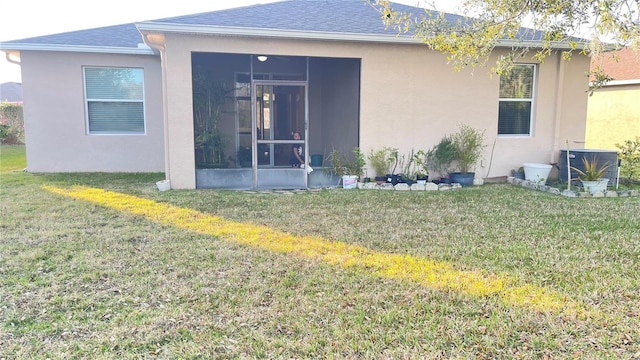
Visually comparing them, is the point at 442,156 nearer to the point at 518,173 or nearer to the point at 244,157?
the point at 518,173

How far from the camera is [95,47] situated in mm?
10352

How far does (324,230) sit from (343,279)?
1745 mm

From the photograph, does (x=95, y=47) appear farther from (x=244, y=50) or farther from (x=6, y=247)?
(x=6, y=247)

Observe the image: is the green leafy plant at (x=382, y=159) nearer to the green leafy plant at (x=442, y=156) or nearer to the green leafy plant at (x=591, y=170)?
the green leafy plant at (x=442, y=156)

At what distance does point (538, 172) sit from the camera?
30.9ft

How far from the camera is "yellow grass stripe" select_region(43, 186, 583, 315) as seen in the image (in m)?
3.63

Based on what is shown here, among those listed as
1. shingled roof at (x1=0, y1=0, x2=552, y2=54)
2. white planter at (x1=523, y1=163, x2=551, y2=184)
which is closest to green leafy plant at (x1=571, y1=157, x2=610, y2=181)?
white planter at (x1=523, y1=163, x2=551, y2=184)

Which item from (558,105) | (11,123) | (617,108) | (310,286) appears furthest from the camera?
(11,123)

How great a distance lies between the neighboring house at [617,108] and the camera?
53.9 ft

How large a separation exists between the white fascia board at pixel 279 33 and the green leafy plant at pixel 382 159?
7.52 ft

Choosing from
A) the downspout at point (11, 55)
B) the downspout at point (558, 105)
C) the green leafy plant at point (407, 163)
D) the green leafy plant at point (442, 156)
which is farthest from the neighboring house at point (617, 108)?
the downspout at point (11, 55)

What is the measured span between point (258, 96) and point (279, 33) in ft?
7.49

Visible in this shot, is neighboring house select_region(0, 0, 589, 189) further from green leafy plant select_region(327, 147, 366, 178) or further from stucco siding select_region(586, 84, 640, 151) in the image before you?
stucco siding select_region(586, 84, 640, 151)

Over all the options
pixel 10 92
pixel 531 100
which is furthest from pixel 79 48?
pixel 10 92
